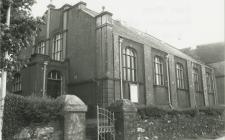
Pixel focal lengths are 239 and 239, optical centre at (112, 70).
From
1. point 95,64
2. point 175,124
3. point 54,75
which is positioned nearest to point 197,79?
point 95,64

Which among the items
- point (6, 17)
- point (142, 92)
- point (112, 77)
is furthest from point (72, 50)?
point (6, 17)

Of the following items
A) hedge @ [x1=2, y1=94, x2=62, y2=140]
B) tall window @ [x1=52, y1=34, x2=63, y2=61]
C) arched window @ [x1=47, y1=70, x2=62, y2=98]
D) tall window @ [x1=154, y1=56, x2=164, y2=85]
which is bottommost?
hedge @ [x1=2, y1=94, x2=62, y2=140]

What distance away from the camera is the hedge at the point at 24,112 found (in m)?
7.88

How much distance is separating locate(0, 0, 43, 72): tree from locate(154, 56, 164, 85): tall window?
63.0 feet

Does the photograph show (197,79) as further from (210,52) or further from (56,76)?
(56,76)

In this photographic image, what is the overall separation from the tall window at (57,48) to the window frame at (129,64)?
654cm

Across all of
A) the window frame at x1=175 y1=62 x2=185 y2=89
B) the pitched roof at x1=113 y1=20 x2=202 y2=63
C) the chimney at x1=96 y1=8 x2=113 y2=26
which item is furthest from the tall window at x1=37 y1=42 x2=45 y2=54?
the window frame at x1=175 y1=62 x2=185 y2=89

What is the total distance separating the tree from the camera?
697 centimetres

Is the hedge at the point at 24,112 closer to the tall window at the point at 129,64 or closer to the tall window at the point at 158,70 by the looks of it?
the tall window at the point at 129,64

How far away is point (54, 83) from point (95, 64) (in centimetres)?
423

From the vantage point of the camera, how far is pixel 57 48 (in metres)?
24.7

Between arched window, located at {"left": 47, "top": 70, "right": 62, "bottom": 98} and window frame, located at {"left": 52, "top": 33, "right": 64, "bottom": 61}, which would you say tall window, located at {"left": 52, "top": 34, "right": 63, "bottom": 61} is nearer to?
window frame, located at {"left": 52, "top": 33, "right": 64, "bottom": 61}

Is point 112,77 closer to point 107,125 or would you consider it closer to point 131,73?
point 131,73

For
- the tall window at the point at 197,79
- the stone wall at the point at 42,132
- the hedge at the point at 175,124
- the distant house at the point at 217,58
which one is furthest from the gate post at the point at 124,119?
the distant house at the point at 217,58
